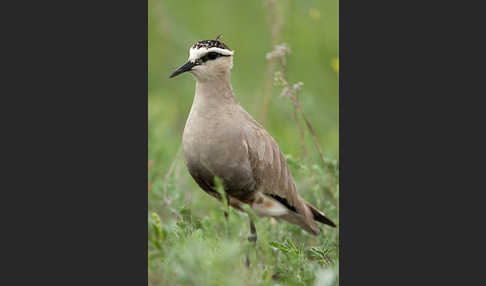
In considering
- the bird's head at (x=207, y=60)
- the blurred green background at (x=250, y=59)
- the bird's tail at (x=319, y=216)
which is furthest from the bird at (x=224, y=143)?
the blurred green background at (x=250, y=59)

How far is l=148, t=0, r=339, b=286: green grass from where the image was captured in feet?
11.5

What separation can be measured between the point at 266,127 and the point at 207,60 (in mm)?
2433

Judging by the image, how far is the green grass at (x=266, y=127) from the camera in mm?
3494

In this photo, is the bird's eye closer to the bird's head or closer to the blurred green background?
the bird's head

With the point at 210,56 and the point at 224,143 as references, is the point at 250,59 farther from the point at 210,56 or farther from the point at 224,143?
the point at 224,143

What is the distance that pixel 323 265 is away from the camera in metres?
4.07

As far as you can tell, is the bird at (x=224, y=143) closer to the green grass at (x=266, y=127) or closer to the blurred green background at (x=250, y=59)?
the green grass at (x=266, y=127)

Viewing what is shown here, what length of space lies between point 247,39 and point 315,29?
1.20 meters

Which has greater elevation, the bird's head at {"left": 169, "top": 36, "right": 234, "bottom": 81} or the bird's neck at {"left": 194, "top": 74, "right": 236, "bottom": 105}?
the bird's head at {"left": 169, "top": 36, "right": 234, "bottom": 81}

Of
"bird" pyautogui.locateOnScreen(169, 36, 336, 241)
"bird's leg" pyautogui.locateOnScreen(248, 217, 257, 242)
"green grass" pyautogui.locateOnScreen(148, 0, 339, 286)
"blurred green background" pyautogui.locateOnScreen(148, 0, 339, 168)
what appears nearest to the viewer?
"green grass" pyautogui.locateOnScreen(148, 0, 339, 286)

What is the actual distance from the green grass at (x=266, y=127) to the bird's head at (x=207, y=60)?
0.90m

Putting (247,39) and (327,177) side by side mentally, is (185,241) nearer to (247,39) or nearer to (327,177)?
(327,177)

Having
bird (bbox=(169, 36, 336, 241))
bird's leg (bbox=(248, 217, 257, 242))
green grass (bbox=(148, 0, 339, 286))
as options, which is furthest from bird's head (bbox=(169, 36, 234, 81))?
bird's leg (bbox=(248, 217, 257, 242))

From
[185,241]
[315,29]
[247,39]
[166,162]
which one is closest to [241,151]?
[185,241]
